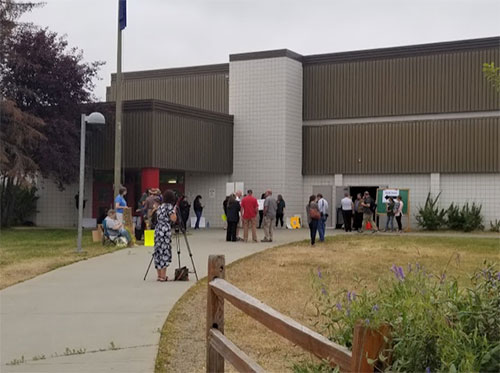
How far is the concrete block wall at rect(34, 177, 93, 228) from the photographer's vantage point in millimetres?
36062

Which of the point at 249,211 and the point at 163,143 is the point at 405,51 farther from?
the point at 249,211

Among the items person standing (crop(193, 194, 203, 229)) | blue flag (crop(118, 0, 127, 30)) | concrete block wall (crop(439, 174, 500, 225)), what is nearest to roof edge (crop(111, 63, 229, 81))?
person standing (crop(193, 194, 203, 229))

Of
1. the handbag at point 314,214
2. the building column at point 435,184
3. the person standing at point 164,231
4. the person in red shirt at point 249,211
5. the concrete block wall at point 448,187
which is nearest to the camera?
the person standing at point 164,231

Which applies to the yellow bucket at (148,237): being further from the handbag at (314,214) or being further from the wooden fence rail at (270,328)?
the wooden fence rail at (270,328)

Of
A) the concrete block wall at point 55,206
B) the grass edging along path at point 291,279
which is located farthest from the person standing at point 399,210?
the concrete block wall at point 55,206

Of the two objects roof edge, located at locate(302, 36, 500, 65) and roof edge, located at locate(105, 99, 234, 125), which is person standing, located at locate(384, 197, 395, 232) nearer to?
roof edge, located at locate(302, 36, 500, 65)

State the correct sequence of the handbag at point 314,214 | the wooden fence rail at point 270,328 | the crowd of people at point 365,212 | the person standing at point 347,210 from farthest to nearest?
the person standing at point 347,210 < the crowd of people at point 365,212 < the handbag at point 314,214 < the wooden fence rail at point 270,328

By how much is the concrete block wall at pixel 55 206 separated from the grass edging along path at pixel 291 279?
15821 millimetres

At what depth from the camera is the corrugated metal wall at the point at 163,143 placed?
101 feet

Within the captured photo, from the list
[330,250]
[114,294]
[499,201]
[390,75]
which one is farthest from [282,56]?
[114,294]

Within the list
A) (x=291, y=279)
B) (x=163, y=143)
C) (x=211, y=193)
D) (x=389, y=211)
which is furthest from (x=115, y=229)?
(x=211, y=193)

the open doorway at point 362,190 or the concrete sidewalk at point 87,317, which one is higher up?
the open doorway at point 362,190

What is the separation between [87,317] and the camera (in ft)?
34.7

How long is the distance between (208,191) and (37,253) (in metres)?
17.2
